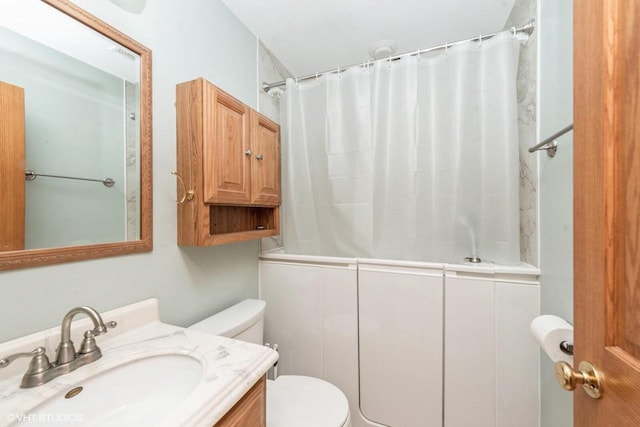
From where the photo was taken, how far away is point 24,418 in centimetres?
53

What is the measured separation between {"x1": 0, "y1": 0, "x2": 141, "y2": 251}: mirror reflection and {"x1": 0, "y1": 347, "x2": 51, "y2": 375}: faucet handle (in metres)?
0.26

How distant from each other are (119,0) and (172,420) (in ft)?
4.09

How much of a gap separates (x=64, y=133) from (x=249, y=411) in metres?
0.94

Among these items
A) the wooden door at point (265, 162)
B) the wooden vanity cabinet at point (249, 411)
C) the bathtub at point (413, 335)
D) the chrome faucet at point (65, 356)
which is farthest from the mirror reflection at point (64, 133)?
the bathtub at point (413, 335)

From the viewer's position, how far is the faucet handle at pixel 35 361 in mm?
609

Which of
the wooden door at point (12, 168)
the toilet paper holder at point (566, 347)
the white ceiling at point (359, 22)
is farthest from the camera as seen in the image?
the white ceiling at point (359, 22)

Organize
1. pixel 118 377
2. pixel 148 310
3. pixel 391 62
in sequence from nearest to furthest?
1. pixel 118 377
2. pixel 148 310
3. pixel 391 62

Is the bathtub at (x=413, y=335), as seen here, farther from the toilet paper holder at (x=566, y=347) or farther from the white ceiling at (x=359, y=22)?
the white ceiling at (x=359, y=22)

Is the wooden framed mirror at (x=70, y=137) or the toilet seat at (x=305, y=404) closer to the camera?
the wooden framed mirror at (x=70, y=137)

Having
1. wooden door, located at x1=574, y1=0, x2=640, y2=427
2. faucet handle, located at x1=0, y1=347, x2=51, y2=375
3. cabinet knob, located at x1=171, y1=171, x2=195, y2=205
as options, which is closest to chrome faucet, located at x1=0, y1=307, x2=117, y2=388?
faucet handle, located at x1=0, y1=347, x2=51, y2=375

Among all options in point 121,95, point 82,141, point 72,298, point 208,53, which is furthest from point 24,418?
point 208,53

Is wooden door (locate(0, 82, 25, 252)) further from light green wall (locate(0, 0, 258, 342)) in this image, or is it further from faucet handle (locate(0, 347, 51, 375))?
faucet handle (locate(0, 347, 51, 375))

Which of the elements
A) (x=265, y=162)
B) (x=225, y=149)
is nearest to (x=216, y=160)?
(x=225, y=149)

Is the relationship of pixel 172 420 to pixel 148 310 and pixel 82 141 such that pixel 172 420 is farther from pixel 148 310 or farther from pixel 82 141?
pixel 82 141
